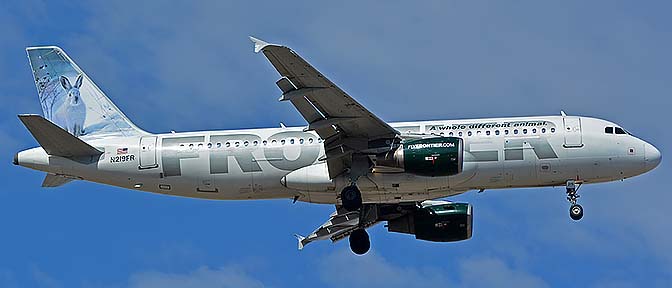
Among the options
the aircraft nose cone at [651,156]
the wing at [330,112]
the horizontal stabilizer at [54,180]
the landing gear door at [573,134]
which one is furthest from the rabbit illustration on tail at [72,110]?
the aircraft nose cone at [651,156]

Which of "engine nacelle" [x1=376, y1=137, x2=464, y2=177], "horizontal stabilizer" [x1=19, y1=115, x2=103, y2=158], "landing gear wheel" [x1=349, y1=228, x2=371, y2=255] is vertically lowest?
"landing gear wheel" [x1=349, y1=228, x2=371, y2=255]

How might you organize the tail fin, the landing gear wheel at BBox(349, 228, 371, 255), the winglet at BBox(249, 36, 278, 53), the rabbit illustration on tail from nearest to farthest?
the winglet at BBox(249, 36, 278, 53), the tail fin, the landing gear wheel at BBox(349, 228, 371, 255), the rabbit illustration on tail

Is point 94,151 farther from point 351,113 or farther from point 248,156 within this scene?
point 351,113

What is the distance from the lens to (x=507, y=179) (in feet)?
181

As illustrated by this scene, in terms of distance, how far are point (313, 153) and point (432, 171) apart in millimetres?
5313

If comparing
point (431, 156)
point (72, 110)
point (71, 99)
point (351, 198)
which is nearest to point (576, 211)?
point (431, 156)

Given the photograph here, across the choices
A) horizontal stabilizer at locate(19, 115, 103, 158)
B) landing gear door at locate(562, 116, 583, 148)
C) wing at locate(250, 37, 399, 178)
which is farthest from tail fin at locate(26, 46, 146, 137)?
landing gear door at locate(562, 116, 583, 148)

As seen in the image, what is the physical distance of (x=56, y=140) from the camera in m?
56.5

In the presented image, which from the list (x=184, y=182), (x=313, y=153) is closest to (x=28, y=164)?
(x=184, y=182)

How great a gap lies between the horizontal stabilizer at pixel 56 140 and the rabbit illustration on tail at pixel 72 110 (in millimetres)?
3571

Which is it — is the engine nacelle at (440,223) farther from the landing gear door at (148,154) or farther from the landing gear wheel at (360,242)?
the landing gear door at (148,154)

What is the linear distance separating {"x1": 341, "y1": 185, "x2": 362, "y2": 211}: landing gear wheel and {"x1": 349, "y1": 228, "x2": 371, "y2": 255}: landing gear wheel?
5882 mm

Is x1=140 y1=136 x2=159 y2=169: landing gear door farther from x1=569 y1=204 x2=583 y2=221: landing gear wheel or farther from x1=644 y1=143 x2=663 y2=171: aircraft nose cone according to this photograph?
x1=644 y1=143 x2=663 y2=171: aircraft nose cone

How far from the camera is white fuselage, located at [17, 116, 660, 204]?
55.1 meters
